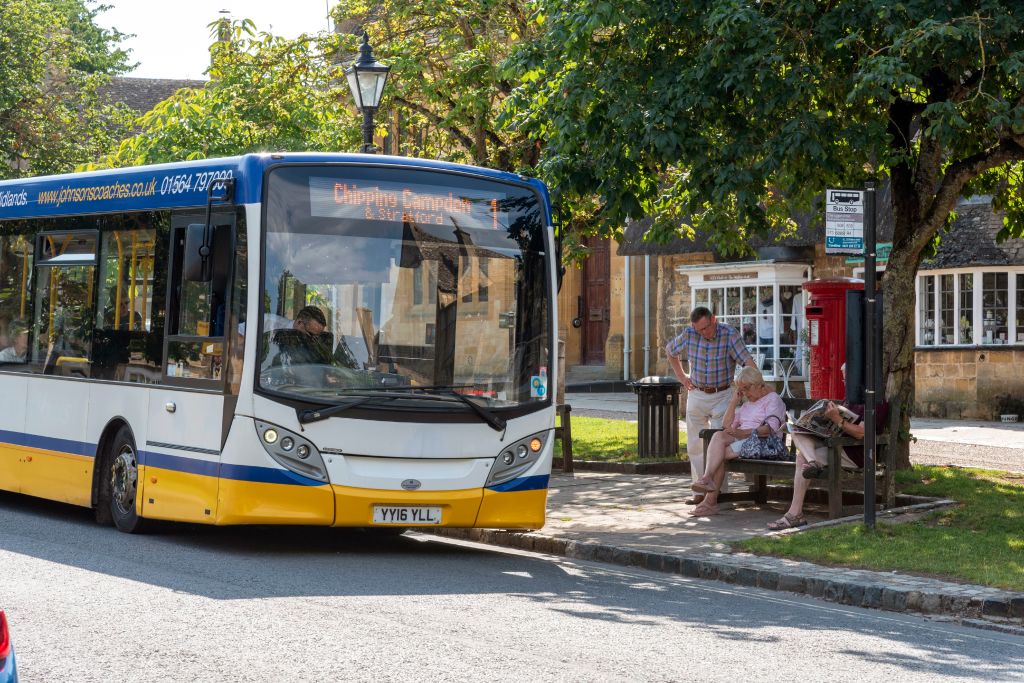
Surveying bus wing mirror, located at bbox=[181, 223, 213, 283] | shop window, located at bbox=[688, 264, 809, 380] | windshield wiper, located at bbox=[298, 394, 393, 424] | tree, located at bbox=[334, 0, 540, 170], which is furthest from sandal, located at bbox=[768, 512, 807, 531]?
shop window, located at bbox=[688, 264, 809, 380]

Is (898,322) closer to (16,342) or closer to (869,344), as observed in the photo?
(869,344)

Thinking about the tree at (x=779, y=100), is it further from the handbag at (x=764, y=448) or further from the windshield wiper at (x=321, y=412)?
the windshield wiper at (x=321, y=412)

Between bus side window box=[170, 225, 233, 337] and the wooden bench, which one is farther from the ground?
bus side window box=[170, 225, 233, 337]

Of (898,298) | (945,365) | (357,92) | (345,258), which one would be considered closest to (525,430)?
(345,258)

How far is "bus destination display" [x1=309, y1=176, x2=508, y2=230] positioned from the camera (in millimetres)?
11422

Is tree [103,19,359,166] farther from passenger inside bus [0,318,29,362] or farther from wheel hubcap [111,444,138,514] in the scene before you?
wheel hubcap [111,444,138,514]

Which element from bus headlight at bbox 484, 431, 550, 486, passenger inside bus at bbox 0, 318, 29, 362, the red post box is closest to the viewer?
bus headlight at bbox 484, 431, 550, 486

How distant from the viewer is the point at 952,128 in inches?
500

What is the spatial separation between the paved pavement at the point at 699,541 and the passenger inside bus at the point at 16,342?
4.33 metres

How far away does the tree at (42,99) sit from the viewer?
37.9m

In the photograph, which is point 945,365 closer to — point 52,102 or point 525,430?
point 525,430

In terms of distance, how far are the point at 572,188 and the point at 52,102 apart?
2772cm

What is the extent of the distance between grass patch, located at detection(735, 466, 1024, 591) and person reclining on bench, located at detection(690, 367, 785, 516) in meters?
1.55

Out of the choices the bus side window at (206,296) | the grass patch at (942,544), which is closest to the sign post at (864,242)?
the grass patch at (942,544)
